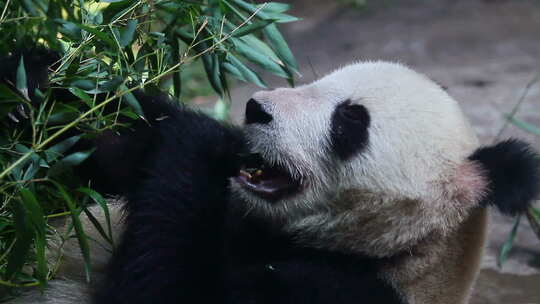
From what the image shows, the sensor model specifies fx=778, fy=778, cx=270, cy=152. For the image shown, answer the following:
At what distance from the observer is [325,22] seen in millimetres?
11156

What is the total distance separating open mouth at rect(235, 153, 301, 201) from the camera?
325 cm

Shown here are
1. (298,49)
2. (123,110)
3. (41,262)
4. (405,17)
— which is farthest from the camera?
(405,17)

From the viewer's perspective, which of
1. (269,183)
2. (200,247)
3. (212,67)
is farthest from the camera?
(212,67)

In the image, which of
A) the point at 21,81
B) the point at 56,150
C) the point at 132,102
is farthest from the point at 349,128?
the point at 21,81

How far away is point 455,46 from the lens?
9.69 meters

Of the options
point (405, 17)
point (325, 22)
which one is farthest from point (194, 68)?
point (405, 17)

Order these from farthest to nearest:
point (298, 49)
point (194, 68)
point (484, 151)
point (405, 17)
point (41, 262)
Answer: point (405, 17) → point (298, 49) → point (194, 68) → point (484, 151) → point (41, 262)

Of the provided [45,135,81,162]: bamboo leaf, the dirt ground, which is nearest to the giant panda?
[45,135,81,162]: bamboo leaf

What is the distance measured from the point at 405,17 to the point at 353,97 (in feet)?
26.4

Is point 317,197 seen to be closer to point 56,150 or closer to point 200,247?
point 200,247

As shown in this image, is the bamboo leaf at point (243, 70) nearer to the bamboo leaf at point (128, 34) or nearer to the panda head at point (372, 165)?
the panda head at point (372, 165)

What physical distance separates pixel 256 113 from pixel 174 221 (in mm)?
553

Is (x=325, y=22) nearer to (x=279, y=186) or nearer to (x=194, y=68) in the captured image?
(x=194, y=68)

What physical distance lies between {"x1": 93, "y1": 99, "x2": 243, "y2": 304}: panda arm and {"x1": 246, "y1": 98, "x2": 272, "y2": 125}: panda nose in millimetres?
184
